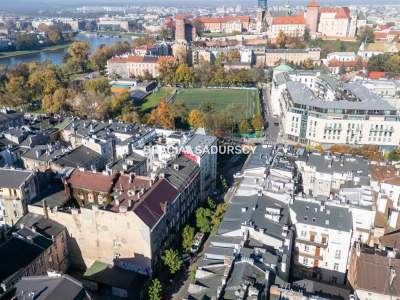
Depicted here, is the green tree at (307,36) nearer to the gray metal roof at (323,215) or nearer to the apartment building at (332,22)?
the apartment building at (332,22)

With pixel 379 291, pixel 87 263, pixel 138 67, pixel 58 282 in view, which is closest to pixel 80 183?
pixel 87 263

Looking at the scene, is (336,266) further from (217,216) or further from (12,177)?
(12,177)

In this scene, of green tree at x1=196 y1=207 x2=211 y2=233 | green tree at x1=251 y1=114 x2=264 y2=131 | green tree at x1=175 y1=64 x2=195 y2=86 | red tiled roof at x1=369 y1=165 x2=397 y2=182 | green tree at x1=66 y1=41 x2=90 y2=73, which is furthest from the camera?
green tree at x1=66 y1=41 x2=90 y2=73

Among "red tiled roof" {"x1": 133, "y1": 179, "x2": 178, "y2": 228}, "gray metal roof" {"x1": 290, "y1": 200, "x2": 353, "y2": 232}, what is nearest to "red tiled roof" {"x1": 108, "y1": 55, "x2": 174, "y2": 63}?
"red tiled roof" {"x1": 133, "y1": 179, "x2": 178, "y2": 228}

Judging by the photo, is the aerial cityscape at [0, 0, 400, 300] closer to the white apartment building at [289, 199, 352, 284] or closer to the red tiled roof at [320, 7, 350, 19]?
the white apartment building at [289, 199, 352, 284]

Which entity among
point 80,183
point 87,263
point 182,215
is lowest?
point 87,263

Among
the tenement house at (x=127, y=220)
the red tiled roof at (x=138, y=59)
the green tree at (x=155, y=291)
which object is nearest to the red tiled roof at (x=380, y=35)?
the red tiled roof at (x=138, y=59)

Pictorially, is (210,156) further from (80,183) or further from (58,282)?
(58,282)
